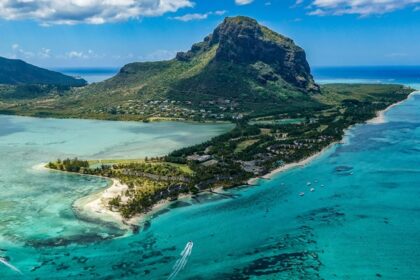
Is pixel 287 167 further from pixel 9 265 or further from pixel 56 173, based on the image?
pixel 9 265

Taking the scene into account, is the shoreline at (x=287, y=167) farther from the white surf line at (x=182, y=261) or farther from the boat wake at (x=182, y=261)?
the white surf line at (x=182, y=261)

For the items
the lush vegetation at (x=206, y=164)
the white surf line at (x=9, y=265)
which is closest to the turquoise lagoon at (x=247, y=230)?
the white surf line at (x=9, y=265)

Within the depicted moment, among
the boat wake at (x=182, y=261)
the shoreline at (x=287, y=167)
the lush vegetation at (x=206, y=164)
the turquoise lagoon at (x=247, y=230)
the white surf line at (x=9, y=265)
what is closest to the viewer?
the boat wake at (x=182, y=261)

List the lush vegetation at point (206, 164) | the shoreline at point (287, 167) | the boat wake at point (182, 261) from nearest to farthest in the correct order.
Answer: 1. the boat wake at point (182, 261)
2. the lush vegetation at point (206, 164)
3. the shoreline at point (287, 167)

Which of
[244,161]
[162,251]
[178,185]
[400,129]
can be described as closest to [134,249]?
[162,251]

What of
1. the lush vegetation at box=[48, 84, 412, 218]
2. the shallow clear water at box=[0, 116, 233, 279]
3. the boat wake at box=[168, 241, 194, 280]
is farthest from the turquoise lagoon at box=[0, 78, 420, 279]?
the lush vegetation at box=[48, 84, 412, 218]
